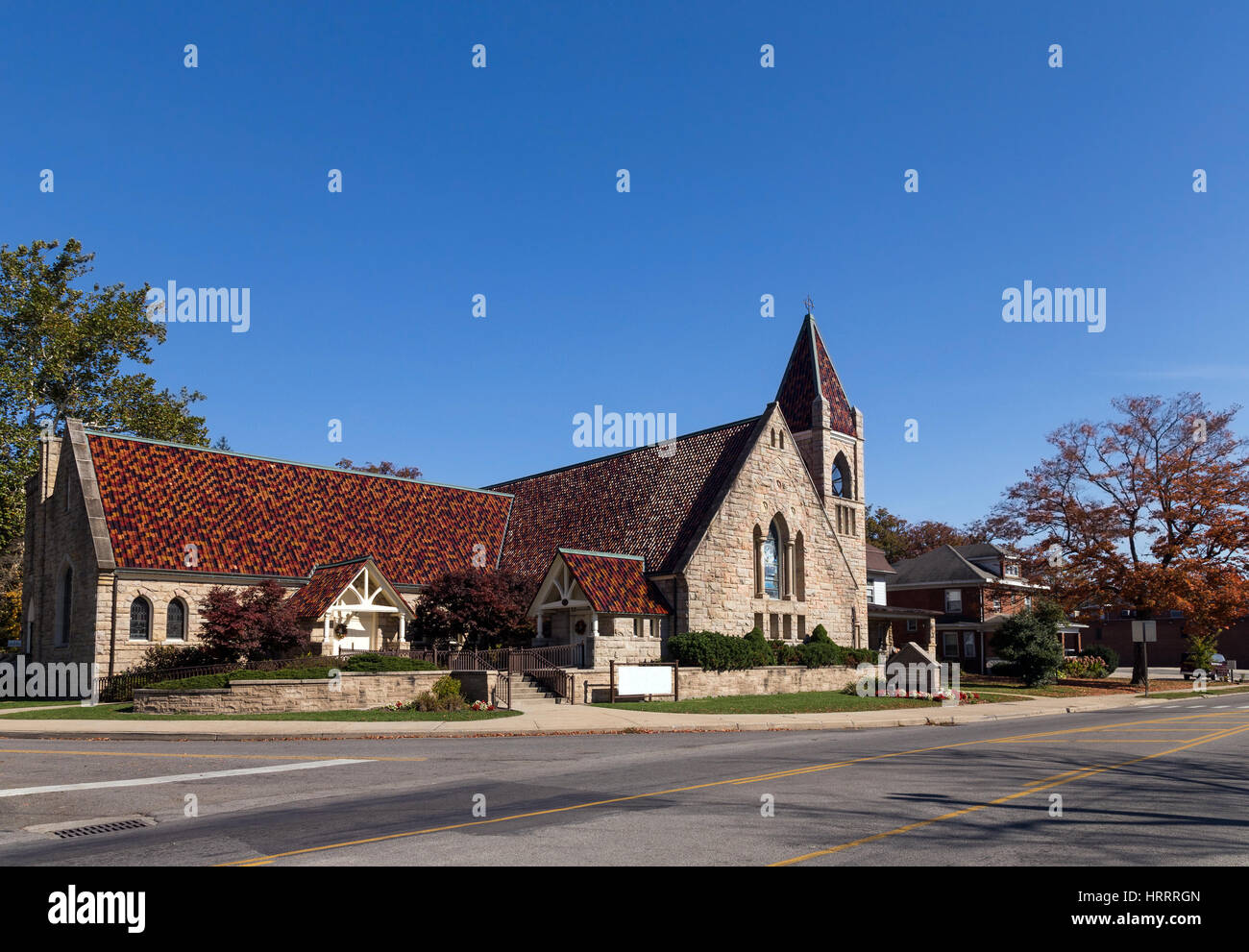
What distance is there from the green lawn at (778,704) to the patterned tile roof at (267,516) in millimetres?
13942

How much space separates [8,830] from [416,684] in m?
18.3

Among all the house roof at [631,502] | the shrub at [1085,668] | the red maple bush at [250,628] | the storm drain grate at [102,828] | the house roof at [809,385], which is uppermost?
the house roof at [809,385]

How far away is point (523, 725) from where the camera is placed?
2317 centimetres

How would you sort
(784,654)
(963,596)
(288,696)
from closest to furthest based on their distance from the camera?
(288,696) < (784,654) < (963,596)

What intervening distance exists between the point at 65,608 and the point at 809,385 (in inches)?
1372

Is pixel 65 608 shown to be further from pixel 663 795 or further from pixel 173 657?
pixel 663 795

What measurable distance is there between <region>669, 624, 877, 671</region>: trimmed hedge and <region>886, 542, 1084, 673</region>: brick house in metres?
20.7

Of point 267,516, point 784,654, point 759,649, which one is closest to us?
point 759,649

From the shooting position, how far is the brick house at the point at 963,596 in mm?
59781

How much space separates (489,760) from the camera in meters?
16.8

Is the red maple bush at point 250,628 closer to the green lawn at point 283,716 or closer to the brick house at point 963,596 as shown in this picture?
the green lawn at point 283,716

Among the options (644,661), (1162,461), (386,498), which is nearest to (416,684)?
(644,661)

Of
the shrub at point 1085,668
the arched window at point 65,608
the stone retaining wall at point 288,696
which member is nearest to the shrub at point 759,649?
the stone retaining wall at point 288,696

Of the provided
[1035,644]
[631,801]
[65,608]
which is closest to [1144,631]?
[1035,644]
